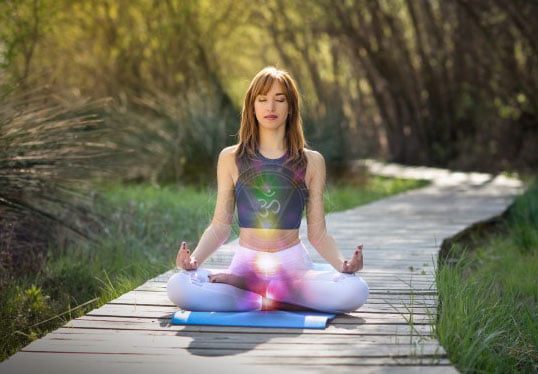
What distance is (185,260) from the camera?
374cm

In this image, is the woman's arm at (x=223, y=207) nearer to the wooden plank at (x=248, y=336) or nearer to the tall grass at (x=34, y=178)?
the wooden plank at (x=248, y=336)

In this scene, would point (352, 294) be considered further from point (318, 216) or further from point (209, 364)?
point (209, 364)

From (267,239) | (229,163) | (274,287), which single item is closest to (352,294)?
(274,287)

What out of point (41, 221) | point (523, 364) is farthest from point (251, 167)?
point (41, 221)

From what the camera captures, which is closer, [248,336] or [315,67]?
[248,336]

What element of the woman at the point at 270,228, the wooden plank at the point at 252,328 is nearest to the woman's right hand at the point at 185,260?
the woman at the point at 270,228

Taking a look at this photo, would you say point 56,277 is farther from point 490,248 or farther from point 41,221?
point 490,248

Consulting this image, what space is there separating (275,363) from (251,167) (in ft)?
4.05

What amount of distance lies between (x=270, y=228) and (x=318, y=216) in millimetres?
243

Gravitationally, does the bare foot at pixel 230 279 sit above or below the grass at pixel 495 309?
above

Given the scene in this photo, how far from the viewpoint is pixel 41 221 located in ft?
21.6

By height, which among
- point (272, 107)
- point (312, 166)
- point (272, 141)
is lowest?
point (312, 166)

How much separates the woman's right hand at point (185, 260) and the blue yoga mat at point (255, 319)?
20cm

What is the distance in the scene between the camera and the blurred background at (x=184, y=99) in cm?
621
